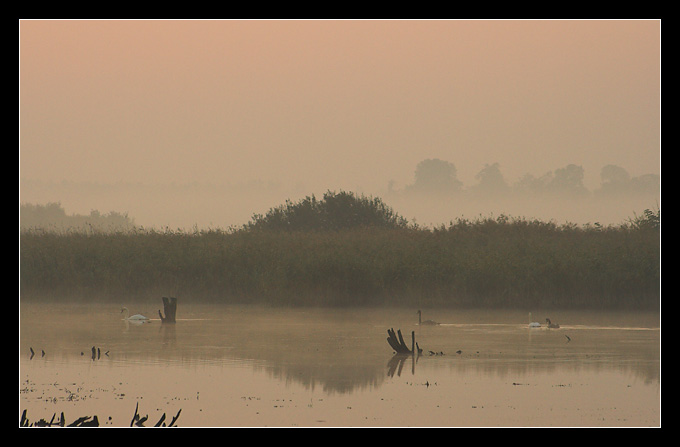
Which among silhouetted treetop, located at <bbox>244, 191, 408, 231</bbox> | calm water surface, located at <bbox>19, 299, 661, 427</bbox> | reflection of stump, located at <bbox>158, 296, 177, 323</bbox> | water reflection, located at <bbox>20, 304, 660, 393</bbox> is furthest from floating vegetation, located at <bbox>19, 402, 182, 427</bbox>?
silhouetted treetop, located at <bbox>244, 191, 408, 231</bbox>

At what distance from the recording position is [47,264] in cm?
2292

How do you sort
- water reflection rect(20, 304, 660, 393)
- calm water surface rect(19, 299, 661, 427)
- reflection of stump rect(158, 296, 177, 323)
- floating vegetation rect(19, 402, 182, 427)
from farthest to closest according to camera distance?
reflection of stump rect(158, 296, 177, 323) → water reflection rect(20, 304, 660, 393) → calm water surface rect(19, 299, 661, 427) → floating vegetation rect(19, 402, 182, 427)

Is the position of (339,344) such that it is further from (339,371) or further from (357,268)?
(357,268)

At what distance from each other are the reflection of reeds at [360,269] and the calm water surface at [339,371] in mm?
2418

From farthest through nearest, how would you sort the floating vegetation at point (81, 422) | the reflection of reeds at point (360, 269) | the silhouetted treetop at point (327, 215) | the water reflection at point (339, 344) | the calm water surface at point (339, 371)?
the silhouetted treetop at point (327, 215) < the reflection of reeds at point (360, 269) < the water reflection at point (339, 344) < the calm water surface at point (339, 371) < the floating vegetation at point (81, 422)

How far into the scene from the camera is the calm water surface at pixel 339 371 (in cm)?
907

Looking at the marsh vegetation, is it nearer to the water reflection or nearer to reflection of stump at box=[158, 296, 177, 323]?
the water reflection

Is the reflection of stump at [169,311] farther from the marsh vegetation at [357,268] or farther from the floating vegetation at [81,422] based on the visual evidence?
the floating vegetation at [81,422]

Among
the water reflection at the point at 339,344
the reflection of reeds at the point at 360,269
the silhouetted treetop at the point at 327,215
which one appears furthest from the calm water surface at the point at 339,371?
the silhouetted treetop at the point at 327,215

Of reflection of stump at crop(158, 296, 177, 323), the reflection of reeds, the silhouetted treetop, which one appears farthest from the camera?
the silhouetted treetop

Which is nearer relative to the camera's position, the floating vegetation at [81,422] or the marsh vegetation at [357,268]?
the floating vegetation at [81,422]

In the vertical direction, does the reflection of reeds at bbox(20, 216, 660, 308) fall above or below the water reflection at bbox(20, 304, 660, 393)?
above

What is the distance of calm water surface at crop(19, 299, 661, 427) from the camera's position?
907 centimetres

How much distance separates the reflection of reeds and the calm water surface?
2.42 meters
